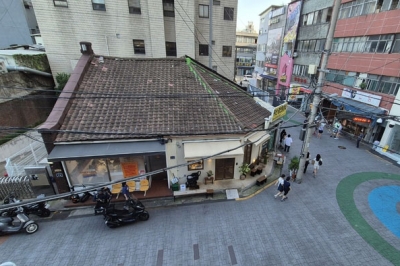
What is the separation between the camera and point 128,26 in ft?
66.1

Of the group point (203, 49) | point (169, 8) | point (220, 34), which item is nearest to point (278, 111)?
point (203, 49)

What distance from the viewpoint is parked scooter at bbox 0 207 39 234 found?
9.09 metres

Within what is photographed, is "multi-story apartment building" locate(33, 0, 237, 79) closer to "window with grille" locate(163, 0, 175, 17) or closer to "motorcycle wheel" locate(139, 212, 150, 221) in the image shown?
"window with grille" locate(163, 0, 175, 17)

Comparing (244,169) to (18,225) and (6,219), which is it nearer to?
(18,225)

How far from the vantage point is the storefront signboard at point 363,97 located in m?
17.5

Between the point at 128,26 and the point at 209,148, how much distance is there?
1697 centimetres

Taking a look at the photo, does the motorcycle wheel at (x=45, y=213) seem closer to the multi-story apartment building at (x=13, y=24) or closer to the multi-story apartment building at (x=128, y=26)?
the multi-story apartment building at (x=128, y=26)

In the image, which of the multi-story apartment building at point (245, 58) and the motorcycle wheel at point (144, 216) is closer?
the motorcycle wheel at point (144, 216)

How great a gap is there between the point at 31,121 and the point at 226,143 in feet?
59.0

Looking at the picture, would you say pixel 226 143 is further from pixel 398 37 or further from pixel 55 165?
pixel 398 37

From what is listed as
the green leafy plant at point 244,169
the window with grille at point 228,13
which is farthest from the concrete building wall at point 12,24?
the green leafy plant at point 244,169

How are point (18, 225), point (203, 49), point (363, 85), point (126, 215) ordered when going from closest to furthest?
point (18, 225)
point (126, 215)
point (363, 85)
point (203, 49)

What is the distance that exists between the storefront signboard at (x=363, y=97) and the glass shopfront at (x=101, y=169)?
20605 mm

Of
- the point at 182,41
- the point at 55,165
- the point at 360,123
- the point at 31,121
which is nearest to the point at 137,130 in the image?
the point at 55,165
